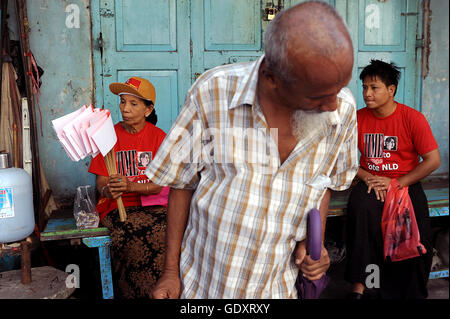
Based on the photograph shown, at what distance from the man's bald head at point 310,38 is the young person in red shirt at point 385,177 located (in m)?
2.32

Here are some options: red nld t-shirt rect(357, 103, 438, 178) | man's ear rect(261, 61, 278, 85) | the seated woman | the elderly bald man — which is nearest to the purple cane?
the elderly bald man

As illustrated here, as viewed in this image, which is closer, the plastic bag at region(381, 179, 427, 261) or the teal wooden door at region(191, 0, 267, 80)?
the plastic bag at region(381, 179, 427, 261)

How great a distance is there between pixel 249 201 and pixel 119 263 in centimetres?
195

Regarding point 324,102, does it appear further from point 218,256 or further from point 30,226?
point 30,226

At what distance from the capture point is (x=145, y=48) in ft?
11.9

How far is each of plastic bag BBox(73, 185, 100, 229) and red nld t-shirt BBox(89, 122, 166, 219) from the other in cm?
6

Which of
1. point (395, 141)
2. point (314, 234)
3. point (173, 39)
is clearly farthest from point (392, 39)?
point (314, 234)

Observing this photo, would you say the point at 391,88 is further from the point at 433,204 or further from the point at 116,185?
the point at 116,185

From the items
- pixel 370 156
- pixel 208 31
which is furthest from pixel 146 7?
pixel 370 156

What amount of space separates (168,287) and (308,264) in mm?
454

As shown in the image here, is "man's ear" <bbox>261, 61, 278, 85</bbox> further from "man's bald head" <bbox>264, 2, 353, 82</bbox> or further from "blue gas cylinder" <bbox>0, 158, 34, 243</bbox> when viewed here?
"blue gas cylinder" <bbox>0, 158, 34, 243</bbox>

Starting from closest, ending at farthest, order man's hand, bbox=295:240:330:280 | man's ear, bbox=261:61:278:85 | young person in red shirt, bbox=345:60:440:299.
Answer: man's ear, bbox=261:61:278:85, man's hand, bbox=295:240:330:280, young person in red shirt, bbox=345:60:440:299

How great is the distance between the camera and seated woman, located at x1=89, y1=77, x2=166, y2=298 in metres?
2.89

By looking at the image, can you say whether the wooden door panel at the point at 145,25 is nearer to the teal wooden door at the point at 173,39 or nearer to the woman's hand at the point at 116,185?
the teal wooden door at the point at 173,39
